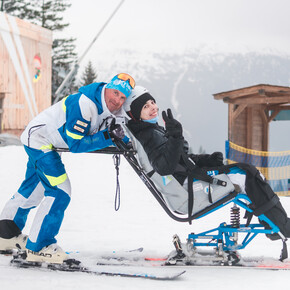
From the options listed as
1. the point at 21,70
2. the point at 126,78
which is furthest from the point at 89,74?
the point at 126,78

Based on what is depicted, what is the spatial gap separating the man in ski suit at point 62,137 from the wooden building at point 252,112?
30.6ft

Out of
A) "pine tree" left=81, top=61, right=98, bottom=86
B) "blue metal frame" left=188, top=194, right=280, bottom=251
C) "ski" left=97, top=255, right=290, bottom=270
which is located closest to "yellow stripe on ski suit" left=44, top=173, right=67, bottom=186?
"ski" left=97, top=255, right=290, bottom=270

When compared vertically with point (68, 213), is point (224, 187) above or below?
above

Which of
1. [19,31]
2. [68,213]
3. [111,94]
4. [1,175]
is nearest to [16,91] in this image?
[19,31]

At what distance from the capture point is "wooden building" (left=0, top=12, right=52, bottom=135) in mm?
15344

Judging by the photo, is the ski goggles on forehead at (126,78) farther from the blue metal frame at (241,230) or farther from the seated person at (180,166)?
the blue metal frame at (241,230)

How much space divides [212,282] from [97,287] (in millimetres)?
799

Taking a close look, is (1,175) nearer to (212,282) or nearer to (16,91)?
(212,282)

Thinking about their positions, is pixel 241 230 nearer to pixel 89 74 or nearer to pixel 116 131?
pixel 116 131

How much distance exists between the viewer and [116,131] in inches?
130

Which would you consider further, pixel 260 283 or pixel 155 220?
pixel 155 220

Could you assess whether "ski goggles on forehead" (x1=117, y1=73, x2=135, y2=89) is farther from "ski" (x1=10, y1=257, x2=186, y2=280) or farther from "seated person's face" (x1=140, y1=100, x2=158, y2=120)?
"ski" (x1=10, y1=257, x2=186, y2=280)

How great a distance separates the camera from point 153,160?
3.19 m

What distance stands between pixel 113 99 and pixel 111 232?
6.85ft
